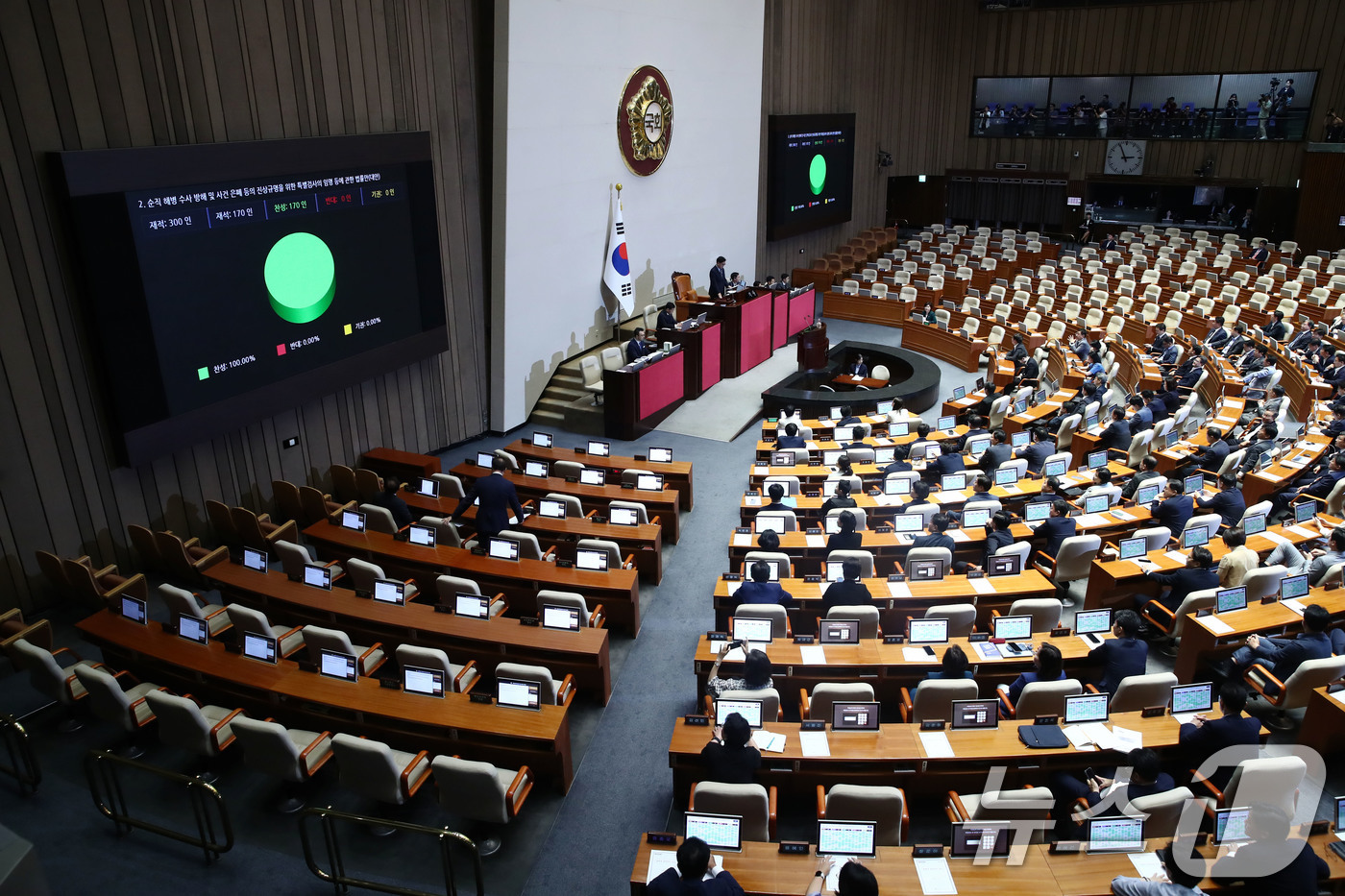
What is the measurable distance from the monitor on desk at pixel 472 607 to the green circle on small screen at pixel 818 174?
17058mm

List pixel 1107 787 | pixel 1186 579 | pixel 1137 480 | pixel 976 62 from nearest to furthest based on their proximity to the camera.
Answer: pixel 1107 787, pixel 1186 579, pixel 1137 480, pixel 976 62

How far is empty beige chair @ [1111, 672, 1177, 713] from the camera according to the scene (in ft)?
19.5

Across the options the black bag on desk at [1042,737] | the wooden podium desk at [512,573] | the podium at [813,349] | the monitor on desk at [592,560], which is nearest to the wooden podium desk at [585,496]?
the wooden podium desk at [512,573]

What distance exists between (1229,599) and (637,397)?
7.99 metres

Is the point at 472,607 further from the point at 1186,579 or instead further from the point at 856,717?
A: the point at 1186,579

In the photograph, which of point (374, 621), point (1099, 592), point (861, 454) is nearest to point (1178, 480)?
point (1099, 592)

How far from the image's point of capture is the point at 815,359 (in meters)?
16.3

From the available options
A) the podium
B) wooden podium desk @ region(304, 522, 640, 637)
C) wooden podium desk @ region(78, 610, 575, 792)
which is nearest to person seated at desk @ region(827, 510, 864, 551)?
wooden podium desk @ region(304, 522, 640, 637)

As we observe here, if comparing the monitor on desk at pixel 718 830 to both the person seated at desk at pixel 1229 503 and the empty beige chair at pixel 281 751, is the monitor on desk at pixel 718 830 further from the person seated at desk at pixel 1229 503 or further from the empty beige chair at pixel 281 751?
the person seated at desk at pixel 1229 503

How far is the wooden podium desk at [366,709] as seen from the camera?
19.4 feet

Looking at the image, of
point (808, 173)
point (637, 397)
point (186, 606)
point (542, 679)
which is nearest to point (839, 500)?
point (542, 679)

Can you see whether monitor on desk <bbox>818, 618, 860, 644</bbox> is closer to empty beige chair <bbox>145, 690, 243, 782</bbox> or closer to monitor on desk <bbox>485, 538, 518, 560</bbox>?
monitor on desk <bbox>485, 538, 518, 560</bbox>

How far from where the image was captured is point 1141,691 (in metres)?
6.00

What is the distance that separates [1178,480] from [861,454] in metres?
3.48
